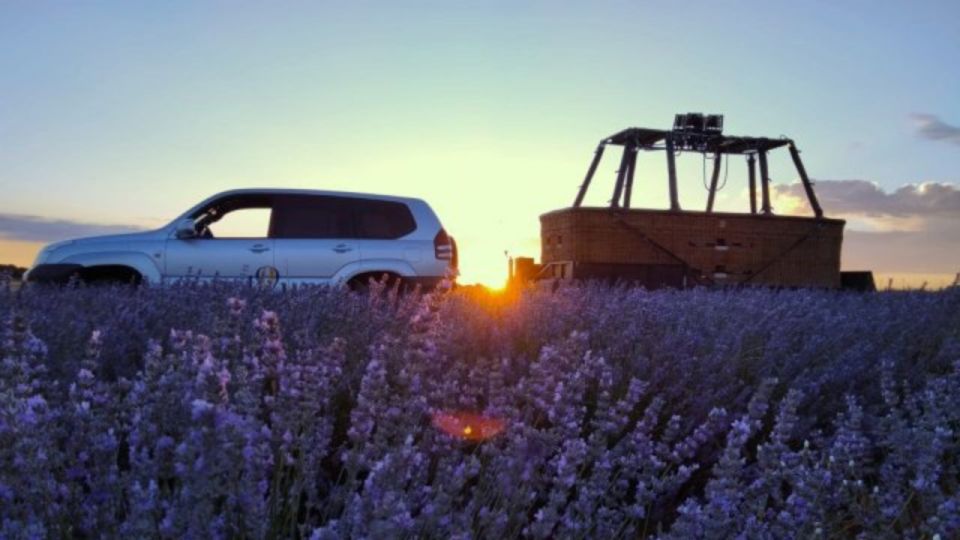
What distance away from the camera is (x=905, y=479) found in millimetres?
3914

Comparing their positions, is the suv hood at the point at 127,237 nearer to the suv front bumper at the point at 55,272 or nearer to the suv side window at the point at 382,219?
the suv front bumper at the point at 55,272

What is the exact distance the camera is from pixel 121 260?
10.6 m

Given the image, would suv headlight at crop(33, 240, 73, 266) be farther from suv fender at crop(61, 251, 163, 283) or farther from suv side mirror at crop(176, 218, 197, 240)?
suv side mirror at crop(176, 218, 197, 240)

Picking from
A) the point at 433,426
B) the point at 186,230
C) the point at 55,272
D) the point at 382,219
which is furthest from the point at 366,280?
the point at 433,426

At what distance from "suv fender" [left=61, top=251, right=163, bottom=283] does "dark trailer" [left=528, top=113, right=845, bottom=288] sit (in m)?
7.98

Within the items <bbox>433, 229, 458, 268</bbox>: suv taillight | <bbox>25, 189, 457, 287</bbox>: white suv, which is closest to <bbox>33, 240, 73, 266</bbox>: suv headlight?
<bbox>25, 189, 457, 287</bbox>: white suv

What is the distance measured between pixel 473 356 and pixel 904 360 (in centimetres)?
316

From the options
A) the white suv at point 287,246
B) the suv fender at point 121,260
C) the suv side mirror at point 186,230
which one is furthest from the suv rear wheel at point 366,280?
the suv fender at point 121,260

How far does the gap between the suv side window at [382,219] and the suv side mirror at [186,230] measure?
1.93 metres

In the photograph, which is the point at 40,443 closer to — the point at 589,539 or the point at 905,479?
the point at 589,539

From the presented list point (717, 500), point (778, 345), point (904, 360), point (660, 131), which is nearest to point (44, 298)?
point (778, 345)

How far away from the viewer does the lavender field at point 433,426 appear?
204 centimetres

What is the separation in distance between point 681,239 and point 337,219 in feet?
31.1

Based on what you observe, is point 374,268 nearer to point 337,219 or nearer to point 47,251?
point 337,219
